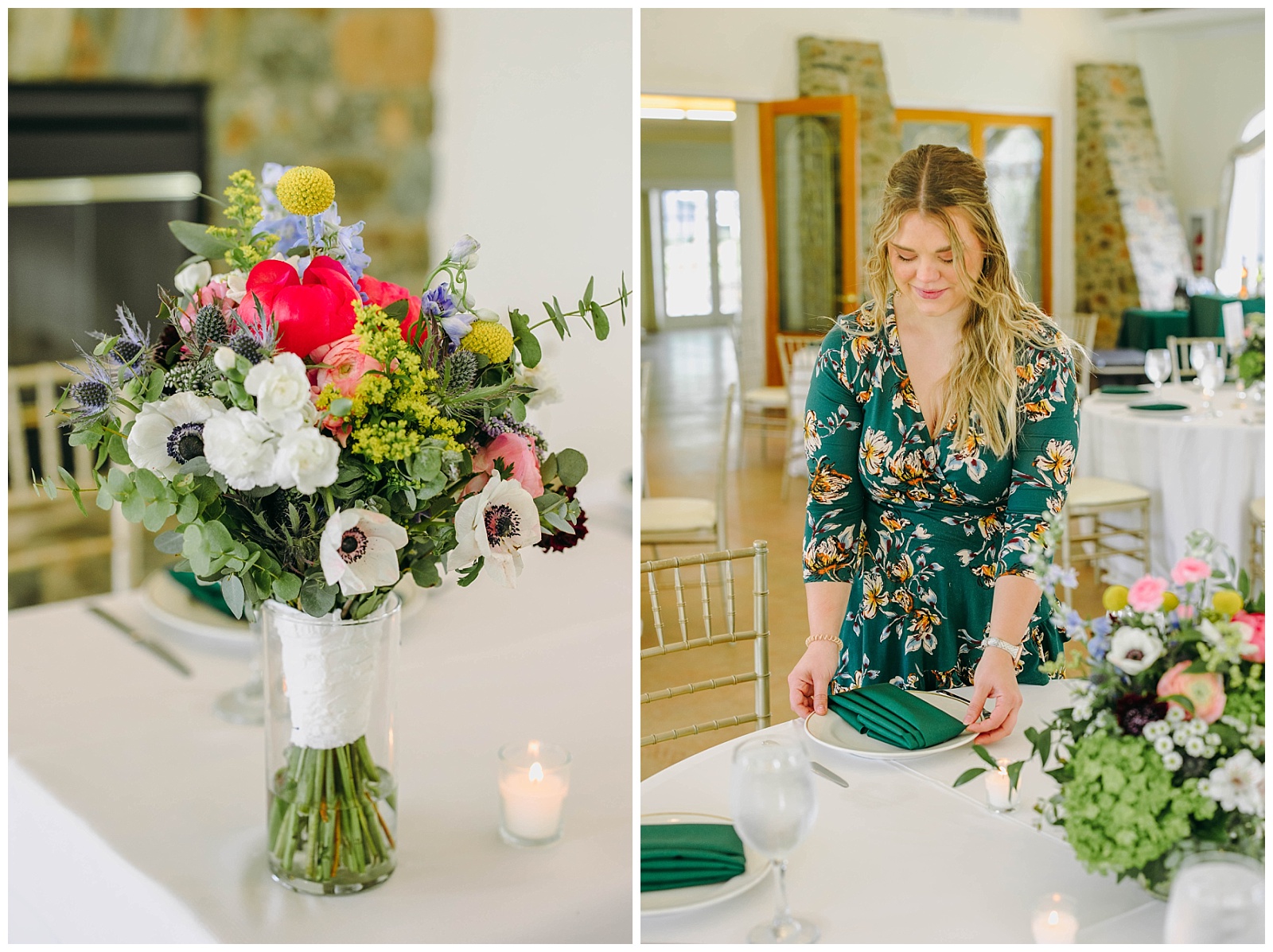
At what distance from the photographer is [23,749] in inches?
53.8

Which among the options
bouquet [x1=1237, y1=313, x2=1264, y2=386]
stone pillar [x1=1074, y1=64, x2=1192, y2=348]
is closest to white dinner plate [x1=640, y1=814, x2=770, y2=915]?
bouquet [x1=1237, y1=313, x2=1264, y2=386]

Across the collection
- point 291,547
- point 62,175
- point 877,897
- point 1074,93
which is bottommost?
point 877,897

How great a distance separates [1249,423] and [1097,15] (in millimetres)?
7509

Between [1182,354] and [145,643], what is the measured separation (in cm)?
672

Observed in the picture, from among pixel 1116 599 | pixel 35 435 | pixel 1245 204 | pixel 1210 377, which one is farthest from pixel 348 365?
pixel 1245 204

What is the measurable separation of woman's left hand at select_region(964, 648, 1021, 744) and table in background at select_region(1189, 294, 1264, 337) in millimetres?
8450

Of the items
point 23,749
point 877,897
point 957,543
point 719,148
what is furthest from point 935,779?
point 719,148

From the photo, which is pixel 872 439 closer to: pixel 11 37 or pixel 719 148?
pixel 11 37

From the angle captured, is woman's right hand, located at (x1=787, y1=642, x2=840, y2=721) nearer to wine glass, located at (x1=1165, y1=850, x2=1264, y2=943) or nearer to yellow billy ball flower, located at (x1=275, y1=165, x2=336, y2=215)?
wine glass, located at (x1=1165, y1=850, x2=1264, y2=943)

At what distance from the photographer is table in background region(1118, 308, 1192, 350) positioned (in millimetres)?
9250

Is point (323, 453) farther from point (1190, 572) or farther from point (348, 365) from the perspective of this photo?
point (1190, 572)

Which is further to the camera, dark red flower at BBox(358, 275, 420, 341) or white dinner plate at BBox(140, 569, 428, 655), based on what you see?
white dinner plate at BBox(140, 569, 428, 655)

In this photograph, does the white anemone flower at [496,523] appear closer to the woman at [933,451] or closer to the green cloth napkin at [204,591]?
the woman at [933,451]

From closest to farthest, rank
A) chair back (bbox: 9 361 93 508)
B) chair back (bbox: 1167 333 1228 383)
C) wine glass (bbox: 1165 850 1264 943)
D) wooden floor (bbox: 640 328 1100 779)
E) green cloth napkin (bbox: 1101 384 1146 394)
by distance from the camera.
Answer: wine glass (bbox: 1165 850 1264 943)
chair back (bbox: 9 361 93 508)
wooden floor (bbox: 640 328 1100 779)
green cloth napkin (bbox: 1101 384 1146 394)
chair back (bbox: 1167 333 1228 383)
